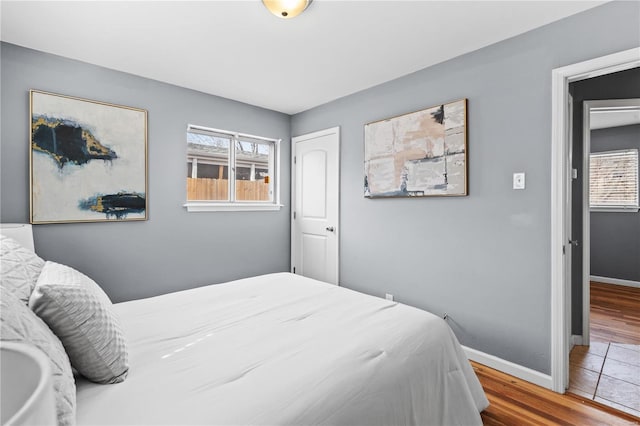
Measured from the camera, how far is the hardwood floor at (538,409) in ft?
6.07

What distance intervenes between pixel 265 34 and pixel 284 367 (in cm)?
224

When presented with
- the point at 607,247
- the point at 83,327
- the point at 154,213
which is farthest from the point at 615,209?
the point at 83,327

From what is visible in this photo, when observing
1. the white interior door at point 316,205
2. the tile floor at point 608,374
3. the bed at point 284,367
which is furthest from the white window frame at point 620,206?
the bed at point 284,367

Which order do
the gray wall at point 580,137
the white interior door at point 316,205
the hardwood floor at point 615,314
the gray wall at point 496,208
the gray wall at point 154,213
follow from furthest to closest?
the white interior door at point 316,205
the hardwood floor at point 615,314
the gray wall at point 580,137
the gray wall at point 154,213
the gray wall at point 496,208

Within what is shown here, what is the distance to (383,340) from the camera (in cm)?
146

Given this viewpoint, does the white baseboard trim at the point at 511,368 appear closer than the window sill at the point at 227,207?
Yes

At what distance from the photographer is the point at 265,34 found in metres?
2.33

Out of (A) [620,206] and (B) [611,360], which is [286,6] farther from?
(A) [620,206]

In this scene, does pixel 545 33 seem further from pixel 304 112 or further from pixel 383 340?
pixel 304 112

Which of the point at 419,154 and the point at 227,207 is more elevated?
Answer: the point at 419,154

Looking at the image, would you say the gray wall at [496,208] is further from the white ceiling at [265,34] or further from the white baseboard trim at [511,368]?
the white ceiling at [265,34]

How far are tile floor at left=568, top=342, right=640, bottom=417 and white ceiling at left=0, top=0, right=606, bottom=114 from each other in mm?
2543

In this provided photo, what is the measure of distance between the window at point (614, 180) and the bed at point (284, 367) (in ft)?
16.7

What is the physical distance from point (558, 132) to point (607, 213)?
4199 mm
